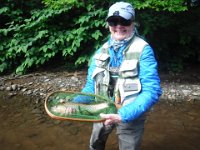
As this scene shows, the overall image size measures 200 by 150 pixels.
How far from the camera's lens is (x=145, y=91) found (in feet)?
7.83

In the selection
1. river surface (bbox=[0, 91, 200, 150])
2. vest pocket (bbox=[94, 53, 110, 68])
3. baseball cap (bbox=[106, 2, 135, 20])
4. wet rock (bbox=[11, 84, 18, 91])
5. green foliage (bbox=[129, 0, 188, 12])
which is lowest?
river surface (bbox=[0, 91, 200, 150])

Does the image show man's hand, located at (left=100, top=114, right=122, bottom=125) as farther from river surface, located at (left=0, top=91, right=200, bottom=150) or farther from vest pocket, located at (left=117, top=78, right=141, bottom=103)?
river surface, located at (left=0, top=91, right=200, bottom=150)

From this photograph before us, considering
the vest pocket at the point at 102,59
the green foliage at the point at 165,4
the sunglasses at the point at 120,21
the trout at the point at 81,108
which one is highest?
the green foliage at the point at 165,4

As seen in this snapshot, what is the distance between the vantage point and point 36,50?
7656 mm

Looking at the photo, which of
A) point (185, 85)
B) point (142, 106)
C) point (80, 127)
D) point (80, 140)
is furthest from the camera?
point (185, 85)

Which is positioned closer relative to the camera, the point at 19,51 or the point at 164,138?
the point at 164,138

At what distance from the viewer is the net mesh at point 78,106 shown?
2515mm

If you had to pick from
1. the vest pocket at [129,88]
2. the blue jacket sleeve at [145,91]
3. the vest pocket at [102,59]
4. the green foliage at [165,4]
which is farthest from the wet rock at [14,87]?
the blue jacket sleeve at [145,91]

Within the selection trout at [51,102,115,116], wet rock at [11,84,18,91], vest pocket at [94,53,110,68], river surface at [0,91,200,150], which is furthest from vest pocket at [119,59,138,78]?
wet rock at [11,84,18,91]

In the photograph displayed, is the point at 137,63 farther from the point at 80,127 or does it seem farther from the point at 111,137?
the point at 80,127

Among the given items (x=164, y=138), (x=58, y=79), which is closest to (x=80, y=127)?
(x=164, y=138)

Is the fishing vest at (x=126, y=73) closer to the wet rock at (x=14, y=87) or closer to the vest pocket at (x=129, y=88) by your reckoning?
the vest pocket at (x=129, y=88)

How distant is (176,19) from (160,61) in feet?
3.75

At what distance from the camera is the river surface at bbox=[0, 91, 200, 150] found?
4.51m
